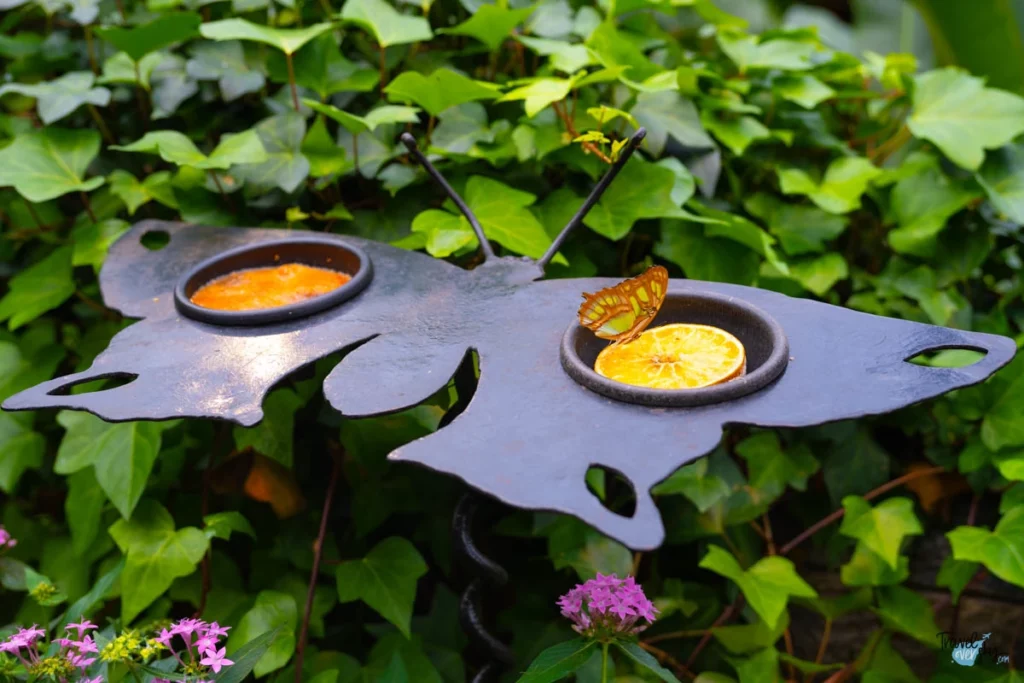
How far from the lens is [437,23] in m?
1.63

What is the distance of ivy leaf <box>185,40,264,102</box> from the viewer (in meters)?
1.44

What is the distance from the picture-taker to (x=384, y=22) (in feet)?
4.63

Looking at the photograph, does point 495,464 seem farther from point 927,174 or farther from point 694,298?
point 927,174

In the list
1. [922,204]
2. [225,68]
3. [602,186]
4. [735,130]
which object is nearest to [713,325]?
[602,186]

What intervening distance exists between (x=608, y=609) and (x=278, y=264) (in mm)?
582

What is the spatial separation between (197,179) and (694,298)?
92 centimetres

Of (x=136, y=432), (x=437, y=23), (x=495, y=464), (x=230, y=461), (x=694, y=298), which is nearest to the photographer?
(x=495, y=464)

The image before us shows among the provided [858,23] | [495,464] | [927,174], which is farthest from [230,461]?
[858,23]

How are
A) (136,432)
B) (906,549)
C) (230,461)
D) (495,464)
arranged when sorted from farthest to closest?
(906,549) → (230,461) → (136,432) → (495,464)

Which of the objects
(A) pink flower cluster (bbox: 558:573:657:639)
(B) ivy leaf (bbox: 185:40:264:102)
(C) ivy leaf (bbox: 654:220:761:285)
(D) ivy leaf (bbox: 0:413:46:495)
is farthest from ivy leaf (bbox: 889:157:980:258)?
(D) ivy leaf (bbox: 0:413:46:495)

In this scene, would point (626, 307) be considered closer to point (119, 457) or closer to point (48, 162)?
point (119, 457)

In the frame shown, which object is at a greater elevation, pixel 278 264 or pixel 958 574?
pixel 278 264

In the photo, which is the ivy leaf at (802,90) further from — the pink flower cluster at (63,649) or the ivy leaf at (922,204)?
the pink flower cluster at (63,649)

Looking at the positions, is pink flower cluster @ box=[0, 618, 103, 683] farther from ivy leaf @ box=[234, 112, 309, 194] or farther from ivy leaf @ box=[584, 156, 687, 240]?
ivy leaf @ box=[584, 156, 687, 240]
